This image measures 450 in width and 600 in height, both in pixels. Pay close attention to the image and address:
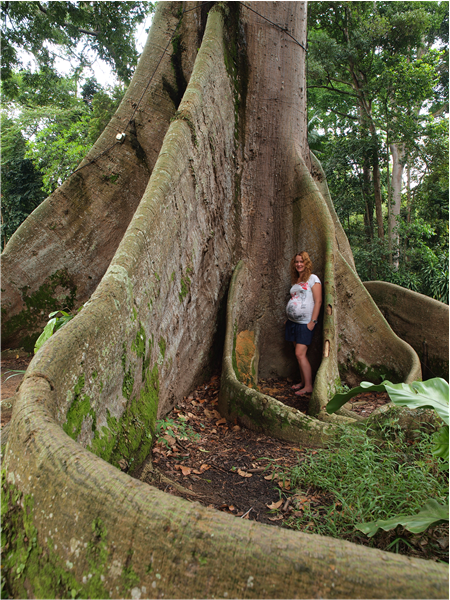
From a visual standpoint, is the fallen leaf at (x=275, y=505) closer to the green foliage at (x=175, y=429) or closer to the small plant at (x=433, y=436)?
the small plant at (x=433, y=436)

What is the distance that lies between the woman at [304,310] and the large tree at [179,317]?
0.17 meters

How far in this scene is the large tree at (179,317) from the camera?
1224 mm

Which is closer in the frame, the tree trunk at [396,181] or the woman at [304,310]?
the woman at [304,310]

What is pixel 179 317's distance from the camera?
3.84 metres

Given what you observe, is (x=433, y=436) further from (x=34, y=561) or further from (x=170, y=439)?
(x=170, y=439)

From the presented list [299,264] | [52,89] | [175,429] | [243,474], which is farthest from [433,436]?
[52,89]

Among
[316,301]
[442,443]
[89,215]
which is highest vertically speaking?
[89,215]

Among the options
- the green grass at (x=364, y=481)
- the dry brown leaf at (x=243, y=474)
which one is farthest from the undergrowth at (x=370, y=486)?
the dry brown leaf at (x=243, y=474)

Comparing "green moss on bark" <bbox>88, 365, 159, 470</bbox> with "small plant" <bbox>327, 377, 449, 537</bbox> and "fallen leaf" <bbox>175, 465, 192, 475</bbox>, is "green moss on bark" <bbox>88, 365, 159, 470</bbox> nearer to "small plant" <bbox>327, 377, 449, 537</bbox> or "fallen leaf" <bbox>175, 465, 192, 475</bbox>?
"fallen leaf" <bbox>175, 465, 192, 475</bbox>

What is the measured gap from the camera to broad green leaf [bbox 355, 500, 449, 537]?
5.49 feet

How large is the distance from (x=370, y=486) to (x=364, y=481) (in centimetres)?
7

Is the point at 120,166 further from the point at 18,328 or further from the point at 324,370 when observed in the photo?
the point at 324,370

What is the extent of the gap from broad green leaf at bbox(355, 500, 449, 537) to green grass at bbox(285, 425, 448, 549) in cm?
20

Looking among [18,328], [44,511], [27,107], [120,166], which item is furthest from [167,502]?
[27,107]
